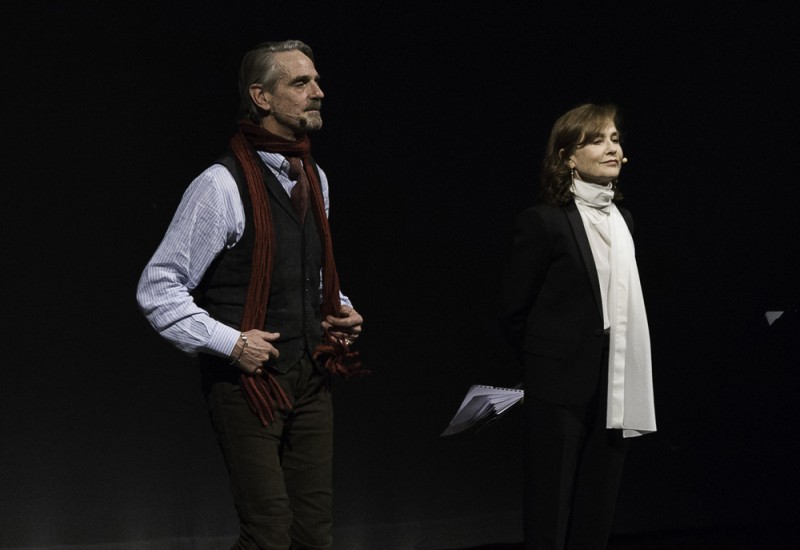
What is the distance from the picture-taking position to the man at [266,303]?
2635 mm

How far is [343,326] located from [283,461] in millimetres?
339

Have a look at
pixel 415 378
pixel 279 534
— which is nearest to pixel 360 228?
pixel 415 378

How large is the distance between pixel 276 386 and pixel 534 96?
1.92m

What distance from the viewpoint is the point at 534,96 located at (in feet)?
13.9

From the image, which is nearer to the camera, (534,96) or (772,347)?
(534,96)

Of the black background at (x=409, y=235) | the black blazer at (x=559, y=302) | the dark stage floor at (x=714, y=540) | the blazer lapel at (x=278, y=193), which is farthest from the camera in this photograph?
the dark stage floor at (x=714, y=540)

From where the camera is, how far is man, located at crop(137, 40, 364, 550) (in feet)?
8.64

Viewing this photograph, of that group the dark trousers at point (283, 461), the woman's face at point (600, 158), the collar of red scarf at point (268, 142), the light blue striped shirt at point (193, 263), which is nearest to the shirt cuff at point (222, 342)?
the light blue striped shirt at point (193, 263)

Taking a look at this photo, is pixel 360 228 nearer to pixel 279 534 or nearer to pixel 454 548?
pixel 454 548

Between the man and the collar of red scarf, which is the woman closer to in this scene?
the man

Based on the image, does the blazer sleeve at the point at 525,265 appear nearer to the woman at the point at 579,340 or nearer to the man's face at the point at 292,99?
the woman at the point at 579,340

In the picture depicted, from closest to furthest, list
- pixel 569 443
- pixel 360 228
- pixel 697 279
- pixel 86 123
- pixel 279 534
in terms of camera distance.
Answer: pixel 279 534, pixel 569 443, pixel 86 123, pixel 360 228, pixel 697 279

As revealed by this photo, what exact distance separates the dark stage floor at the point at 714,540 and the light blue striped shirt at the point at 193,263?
6.68ft

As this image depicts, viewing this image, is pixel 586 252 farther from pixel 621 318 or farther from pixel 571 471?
pixel 571 471
